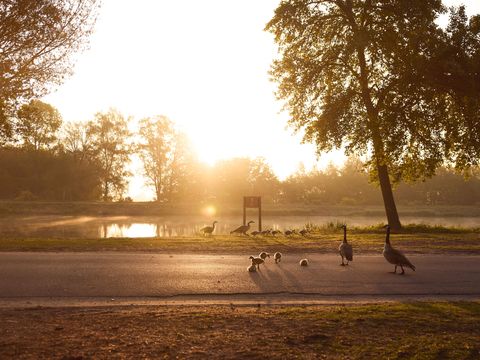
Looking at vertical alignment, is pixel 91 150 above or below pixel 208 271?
above

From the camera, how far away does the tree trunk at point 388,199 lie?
29.3 meters

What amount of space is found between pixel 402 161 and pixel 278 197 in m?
60.5

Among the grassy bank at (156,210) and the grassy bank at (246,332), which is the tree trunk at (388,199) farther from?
the grassy bank at (156,210)

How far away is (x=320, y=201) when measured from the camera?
8144cm

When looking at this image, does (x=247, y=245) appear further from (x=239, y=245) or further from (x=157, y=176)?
(x=157, y=176)

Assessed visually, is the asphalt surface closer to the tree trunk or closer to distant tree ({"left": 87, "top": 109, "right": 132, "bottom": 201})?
the tree trunk

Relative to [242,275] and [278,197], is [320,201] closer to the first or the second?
[278,197]

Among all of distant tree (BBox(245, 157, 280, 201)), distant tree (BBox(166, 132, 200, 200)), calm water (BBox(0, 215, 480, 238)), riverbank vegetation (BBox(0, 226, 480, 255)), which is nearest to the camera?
riverbank vegetation (BBox(0, 226, 480, 255))

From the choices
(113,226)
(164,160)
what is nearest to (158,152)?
(164,160)

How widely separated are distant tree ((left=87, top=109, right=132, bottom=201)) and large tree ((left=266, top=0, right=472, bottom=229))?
185 ft

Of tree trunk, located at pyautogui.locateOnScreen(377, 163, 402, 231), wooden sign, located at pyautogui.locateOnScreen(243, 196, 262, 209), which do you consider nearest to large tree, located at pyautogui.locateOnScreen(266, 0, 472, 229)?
tree trunk, located at pyautogui.locateOnScreen(377, 163, 402, 231)

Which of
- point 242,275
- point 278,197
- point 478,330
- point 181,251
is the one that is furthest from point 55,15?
point 278,197

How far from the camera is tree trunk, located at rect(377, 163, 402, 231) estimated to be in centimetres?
2933

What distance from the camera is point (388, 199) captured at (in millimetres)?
29734
